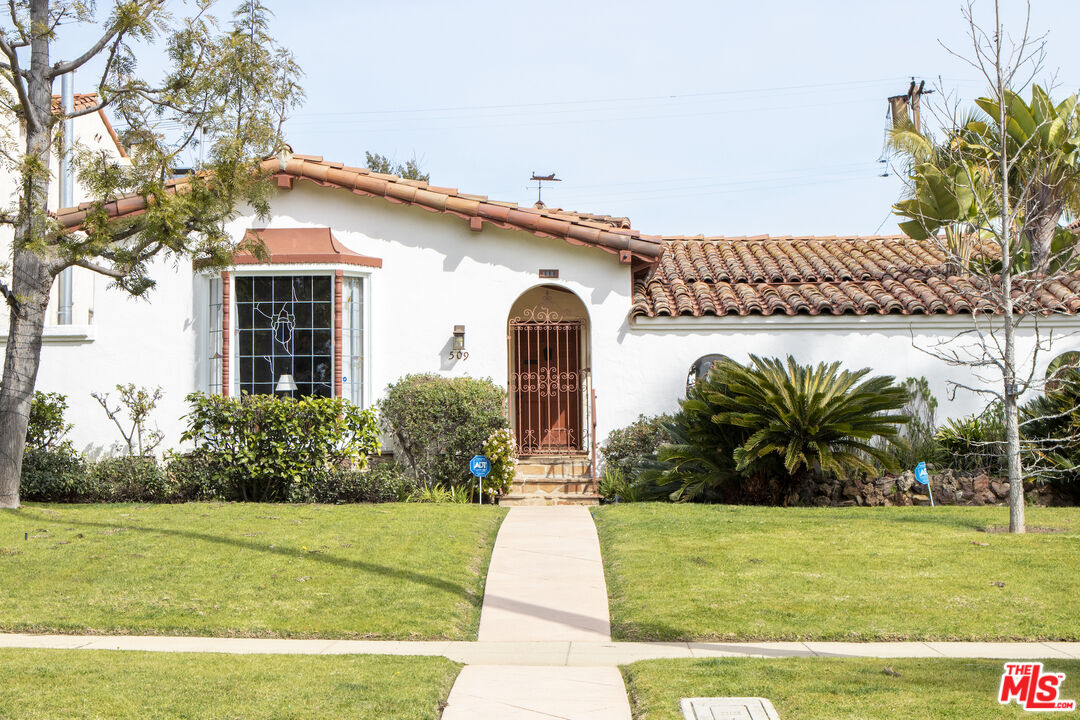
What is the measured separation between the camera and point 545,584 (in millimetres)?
8961

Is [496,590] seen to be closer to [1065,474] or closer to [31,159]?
[31,159]

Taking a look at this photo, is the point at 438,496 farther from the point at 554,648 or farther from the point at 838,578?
the point at 554,648

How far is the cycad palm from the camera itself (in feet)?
40.3

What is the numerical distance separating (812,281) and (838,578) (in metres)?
8.80

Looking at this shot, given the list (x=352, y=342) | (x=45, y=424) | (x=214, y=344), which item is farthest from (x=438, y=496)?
(x=45, y=424)

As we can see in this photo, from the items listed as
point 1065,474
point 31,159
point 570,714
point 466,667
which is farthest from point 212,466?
point 1065,474

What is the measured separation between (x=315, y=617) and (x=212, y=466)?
620 cm

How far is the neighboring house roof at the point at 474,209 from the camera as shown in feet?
48.0

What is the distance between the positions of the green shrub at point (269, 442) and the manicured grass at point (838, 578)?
13.3ft

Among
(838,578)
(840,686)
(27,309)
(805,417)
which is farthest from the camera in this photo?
(805,417)

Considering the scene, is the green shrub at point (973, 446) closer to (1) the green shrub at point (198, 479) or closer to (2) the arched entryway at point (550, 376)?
(2) the arched entryway at point (550, 376)

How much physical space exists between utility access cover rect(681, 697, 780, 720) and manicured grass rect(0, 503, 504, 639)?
8.39 ft

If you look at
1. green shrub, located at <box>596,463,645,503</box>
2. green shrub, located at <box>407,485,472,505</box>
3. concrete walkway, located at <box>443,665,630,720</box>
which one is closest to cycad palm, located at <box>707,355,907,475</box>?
green shrub, located at <box>596,463,645,503</box>

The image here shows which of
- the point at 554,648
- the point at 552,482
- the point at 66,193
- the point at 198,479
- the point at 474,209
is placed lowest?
the point at 554,648
